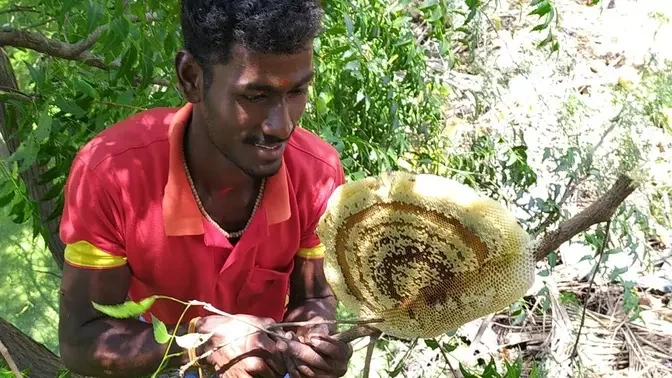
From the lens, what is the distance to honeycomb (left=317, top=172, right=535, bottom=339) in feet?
3.86

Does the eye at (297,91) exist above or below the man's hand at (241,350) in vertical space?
above

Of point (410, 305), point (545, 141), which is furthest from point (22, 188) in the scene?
point (545, 141)

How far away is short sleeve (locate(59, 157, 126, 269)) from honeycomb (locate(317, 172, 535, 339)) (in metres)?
0.55

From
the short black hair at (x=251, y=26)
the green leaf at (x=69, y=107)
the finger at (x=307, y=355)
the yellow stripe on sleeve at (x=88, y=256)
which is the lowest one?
the finger at (x=307, y=355)

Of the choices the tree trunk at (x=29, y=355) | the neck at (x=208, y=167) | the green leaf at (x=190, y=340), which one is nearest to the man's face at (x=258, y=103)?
the neck at (x=208, y=167)

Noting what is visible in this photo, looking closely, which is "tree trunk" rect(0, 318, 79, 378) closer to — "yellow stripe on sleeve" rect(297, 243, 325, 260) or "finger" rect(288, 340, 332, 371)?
"yellow stripe on sleeve" rect(297, 243, 325, 260)

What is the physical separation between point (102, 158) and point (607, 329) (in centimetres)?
252

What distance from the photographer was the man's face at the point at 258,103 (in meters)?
1.47

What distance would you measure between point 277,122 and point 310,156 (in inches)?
15.5

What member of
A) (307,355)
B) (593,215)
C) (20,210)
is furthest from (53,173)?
(593,215)

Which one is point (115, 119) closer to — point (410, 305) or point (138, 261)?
point (138, 261)

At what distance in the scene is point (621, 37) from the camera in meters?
4.80

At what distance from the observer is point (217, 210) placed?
1797 millimetres

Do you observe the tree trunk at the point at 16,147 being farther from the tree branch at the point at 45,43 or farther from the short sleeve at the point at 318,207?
the short sleeve at the point at 318,207
